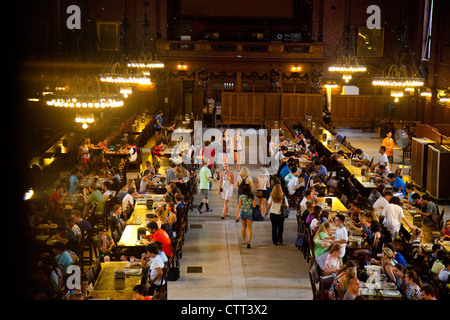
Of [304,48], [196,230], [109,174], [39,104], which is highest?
[304,48]

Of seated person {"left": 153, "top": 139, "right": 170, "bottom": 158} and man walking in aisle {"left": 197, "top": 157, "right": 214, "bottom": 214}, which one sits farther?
seated person {"left": 153, "top": 139, "right": 170, "bottom": 158}

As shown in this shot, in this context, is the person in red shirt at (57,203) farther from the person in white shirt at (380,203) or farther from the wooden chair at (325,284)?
the person in white shirt at (380,203)

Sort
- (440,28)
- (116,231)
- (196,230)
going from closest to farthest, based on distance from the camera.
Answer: (116,231) < (196,230) < (440,28)

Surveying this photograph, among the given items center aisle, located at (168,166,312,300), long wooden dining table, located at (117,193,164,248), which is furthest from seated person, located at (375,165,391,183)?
long wooden dining table, located at (117,193,164,248)

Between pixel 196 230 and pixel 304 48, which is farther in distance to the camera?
pixel 304 48

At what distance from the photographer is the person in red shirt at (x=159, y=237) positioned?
11078mm

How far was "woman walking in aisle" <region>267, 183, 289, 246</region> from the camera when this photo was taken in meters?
13.3

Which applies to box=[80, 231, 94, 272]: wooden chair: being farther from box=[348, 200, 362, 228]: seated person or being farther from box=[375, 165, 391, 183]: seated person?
box=[375, 165, 391, 183]: seated person

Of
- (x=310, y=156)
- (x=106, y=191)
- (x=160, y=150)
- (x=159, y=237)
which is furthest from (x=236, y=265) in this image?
(x=160, y=150)

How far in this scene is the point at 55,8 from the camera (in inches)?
1143

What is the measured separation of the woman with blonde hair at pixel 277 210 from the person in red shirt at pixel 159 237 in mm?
2953

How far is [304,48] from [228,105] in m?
4.59
